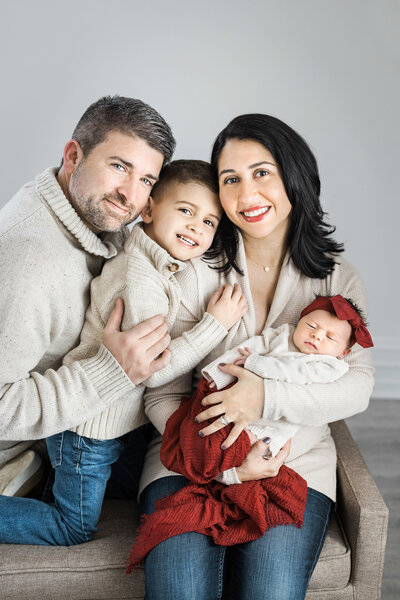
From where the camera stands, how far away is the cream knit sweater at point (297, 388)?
5.38 ft

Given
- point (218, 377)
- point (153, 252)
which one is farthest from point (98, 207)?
point (218, 377)

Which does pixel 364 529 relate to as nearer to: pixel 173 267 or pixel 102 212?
pixel 173 267

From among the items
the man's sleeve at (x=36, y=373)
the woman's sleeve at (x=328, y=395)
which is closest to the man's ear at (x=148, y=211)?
the man's sleeve at (x=36, y=373)

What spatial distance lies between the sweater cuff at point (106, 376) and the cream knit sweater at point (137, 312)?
4cm

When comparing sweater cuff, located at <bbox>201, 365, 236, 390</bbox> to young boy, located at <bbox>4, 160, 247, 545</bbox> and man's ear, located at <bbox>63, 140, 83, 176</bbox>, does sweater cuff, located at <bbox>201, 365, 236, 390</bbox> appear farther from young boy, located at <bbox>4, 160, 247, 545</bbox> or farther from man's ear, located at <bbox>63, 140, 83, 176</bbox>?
man's ear, located at <bbox>63, 140, 83, 176</bbox>

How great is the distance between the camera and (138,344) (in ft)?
5.31

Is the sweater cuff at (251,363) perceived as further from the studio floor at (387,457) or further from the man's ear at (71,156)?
the studio floor at (387,457)

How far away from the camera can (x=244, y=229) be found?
1.84 m

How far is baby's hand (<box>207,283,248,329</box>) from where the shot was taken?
5.76ft

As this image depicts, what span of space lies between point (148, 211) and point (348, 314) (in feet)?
2.25

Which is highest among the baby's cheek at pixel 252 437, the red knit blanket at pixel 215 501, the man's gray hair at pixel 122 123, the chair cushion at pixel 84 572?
the man's gray hair at pixel 122 123

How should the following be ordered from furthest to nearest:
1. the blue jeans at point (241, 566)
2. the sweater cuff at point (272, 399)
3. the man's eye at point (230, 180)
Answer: the man's eye at point (230, 180) < the sweater cuff at point (272, 399) < the blue jeans at point (241, 566)

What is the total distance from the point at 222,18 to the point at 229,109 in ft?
1.37

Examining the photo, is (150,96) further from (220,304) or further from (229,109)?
(220,304)
